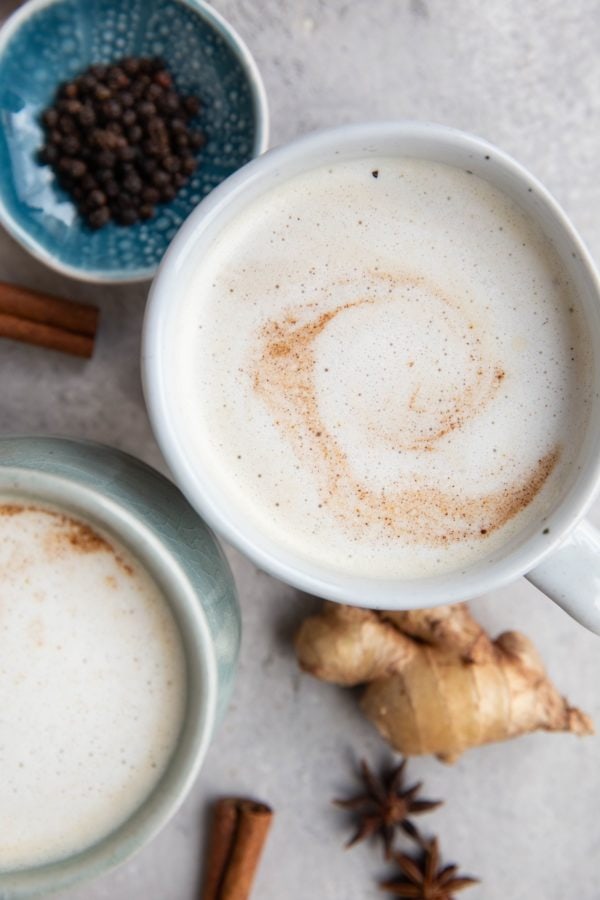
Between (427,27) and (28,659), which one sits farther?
(427,27)

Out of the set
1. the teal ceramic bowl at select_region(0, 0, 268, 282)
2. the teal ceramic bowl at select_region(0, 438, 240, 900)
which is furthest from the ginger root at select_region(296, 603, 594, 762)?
the teal ceramic bowl at select_region(0, 0, 268, 282)

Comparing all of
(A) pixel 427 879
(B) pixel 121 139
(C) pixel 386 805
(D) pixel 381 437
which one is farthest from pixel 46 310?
(A) pixel 427 879

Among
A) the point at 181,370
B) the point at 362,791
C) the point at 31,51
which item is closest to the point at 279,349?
the point at 181,370

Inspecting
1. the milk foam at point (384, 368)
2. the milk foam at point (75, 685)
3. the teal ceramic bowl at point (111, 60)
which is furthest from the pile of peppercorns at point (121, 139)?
the milk foam at point (75, 685)

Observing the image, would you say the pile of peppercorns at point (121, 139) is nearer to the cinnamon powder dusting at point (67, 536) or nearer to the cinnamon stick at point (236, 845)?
the cinnamon powder dusting at point (67, 536)

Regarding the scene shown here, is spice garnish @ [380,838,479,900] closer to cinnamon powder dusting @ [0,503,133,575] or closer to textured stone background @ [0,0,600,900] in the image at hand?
textured stone background @ [0,0,600,900]

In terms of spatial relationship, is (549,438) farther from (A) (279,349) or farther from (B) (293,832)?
(B) (293,832)
